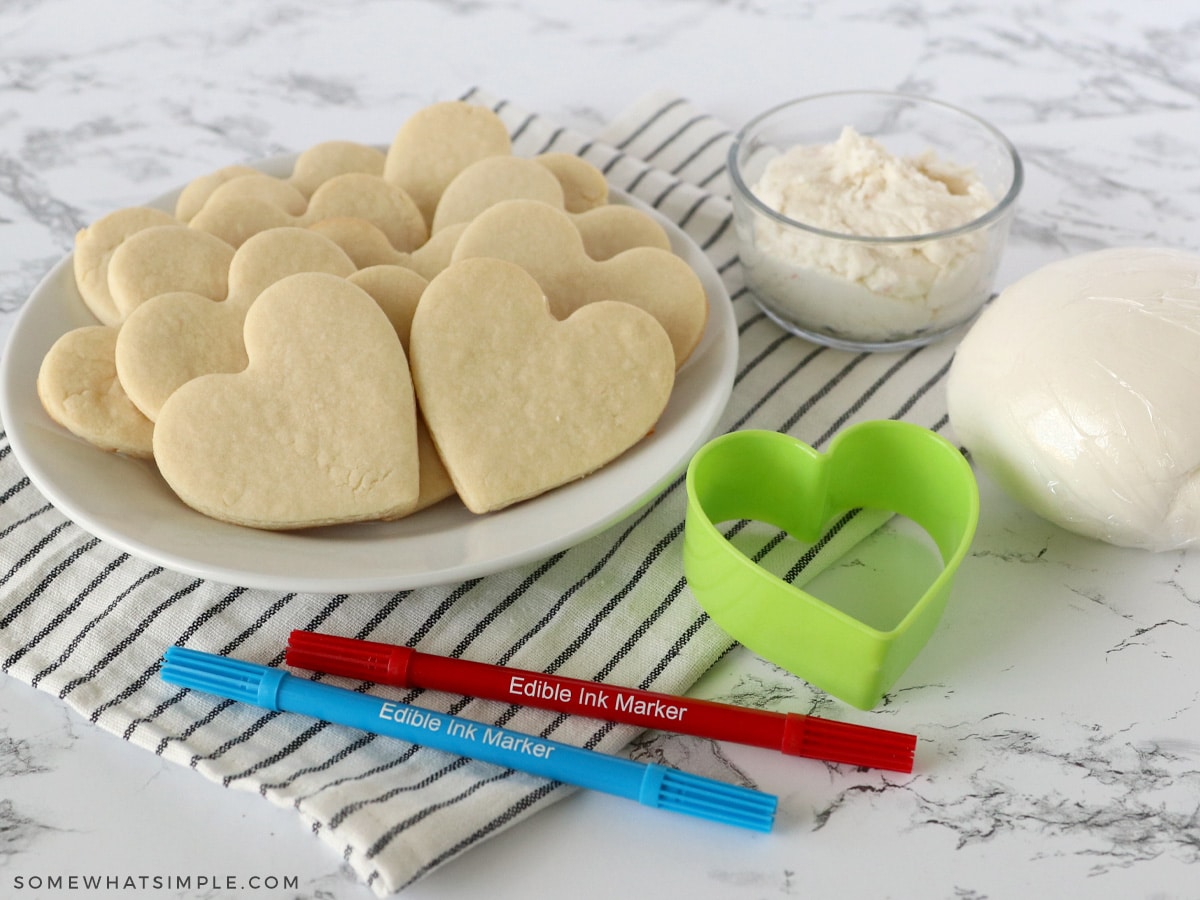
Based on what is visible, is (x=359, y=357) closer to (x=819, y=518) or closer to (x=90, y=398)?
(x=90, y=398)

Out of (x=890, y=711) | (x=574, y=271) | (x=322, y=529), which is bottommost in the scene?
(x=890, y=711)

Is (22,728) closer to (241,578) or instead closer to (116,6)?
(241,578)

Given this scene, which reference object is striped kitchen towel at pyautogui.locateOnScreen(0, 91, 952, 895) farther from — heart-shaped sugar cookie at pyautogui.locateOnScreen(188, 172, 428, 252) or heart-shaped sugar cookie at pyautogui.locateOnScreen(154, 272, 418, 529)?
heart-shaped sugar cookie at pyautogui.locateOnScreen(188, 172, 428, 252)

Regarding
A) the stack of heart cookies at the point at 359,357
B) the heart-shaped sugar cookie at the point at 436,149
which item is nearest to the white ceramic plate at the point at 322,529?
the stack of heart cookies at the point at 359,357

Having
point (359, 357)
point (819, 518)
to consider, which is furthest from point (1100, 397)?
point (359, 357)

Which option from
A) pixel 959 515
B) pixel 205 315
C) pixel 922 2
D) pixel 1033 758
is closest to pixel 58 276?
pixel 205 315

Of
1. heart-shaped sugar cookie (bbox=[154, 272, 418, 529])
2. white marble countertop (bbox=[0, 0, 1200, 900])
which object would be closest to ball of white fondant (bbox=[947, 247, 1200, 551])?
white marble countertop (bbox=[0, 0, 1200, 900])
